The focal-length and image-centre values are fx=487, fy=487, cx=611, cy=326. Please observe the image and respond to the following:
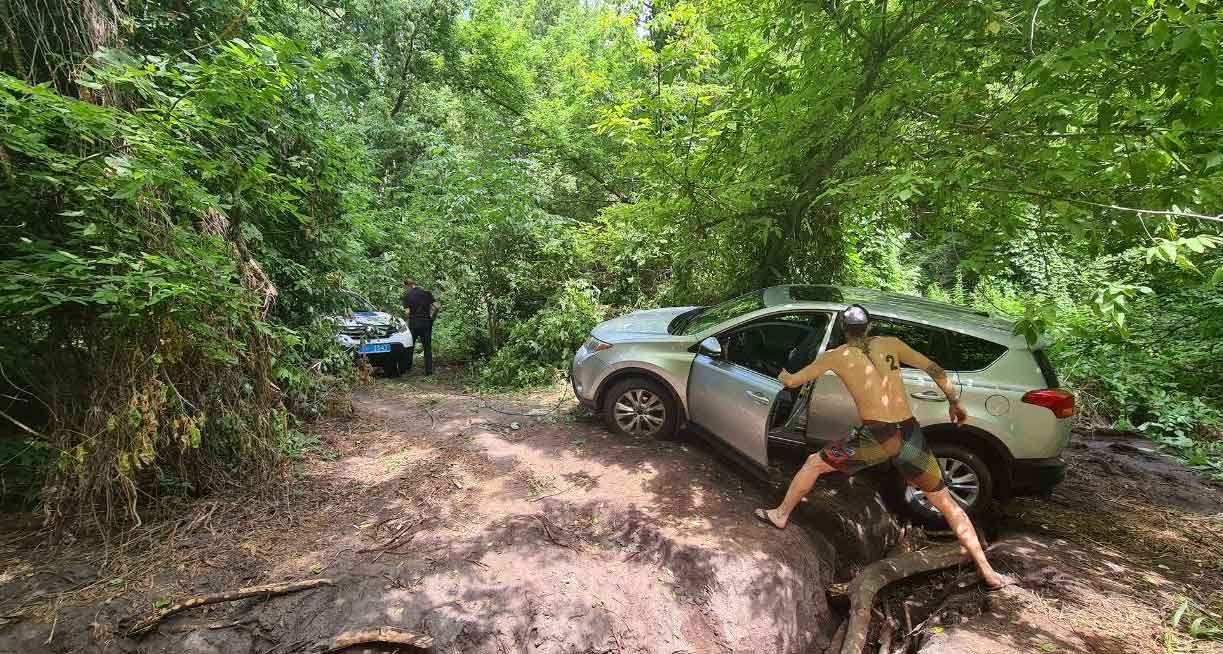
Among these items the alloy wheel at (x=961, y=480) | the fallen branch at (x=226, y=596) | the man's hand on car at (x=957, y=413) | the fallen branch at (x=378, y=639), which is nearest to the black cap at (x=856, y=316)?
the man's hand on car at (x=957, y=413)

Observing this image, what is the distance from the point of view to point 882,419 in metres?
3.30

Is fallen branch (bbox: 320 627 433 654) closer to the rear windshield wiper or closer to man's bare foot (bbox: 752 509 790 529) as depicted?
man's bare foot (bbox: 752 509 790 529)

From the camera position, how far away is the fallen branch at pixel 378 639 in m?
2.47

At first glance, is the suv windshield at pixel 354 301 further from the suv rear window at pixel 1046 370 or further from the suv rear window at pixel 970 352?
the suv rear window at pixel 1046 370

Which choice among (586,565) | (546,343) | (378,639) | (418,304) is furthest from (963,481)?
(418,304)

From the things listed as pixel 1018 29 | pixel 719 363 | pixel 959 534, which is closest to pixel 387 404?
pixel 719 363

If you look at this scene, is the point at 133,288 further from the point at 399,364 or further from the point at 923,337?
the point at 399,364

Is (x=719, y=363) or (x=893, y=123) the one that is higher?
(x=893, y=123)

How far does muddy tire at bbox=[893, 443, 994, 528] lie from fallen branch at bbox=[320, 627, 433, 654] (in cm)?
391

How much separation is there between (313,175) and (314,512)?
317cm

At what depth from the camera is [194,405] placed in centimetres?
325

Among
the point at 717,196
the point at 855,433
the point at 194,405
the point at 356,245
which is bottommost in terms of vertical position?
the point at 855,433

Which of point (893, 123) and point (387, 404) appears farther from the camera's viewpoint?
point (387, 404)

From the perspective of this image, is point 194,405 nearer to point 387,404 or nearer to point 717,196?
point 387,404
